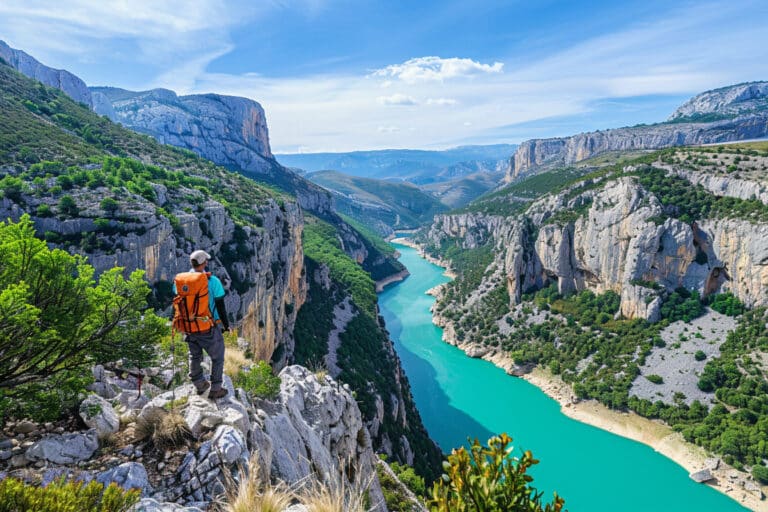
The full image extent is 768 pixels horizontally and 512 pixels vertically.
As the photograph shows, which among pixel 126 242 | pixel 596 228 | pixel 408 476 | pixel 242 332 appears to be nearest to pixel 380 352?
pixel 242 332

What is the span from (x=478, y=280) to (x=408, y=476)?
5488 cm

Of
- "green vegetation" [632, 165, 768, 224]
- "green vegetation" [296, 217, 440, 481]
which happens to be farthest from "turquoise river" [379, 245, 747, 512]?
"green vegetation" [632, 165, 768, 224]

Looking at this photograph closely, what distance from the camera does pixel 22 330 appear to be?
416 centimetres

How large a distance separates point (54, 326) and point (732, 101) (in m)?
194

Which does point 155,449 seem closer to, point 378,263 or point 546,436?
point 546,436

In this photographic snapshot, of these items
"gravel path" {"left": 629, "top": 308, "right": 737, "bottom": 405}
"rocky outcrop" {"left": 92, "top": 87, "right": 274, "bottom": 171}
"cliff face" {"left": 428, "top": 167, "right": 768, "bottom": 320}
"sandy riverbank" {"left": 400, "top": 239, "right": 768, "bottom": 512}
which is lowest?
"sandy riverbank" {"left": 400, "top": 239, "right": 768, "bottom": 512}

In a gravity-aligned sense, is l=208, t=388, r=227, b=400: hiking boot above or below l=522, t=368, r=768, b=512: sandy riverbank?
above

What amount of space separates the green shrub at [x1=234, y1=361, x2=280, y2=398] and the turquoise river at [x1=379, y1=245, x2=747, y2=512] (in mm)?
15999

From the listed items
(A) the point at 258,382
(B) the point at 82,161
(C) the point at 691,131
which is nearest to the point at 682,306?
(A) the point at 258,382

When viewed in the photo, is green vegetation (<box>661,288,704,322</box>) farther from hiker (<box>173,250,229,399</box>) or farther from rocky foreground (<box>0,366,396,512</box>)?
hiker (<box>173,250,229,399</box>)

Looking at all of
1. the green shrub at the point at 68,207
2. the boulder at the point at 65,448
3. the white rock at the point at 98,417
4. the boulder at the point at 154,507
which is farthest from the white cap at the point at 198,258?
the green shrub at the point at 68,207

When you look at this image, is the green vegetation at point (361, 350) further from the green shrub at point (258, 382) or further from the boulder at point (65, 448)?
the boulder at point (65, 448)

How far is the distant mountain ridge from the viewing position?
107m

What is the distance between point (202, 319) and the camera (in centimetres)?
532
